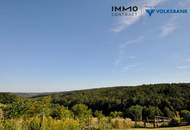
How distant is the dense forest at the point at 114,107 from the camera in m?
14.6

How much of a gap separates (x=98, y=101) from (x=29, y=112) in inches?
1202

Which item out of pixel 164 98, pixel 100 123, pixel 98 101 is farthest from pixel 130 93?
pixel 100 123

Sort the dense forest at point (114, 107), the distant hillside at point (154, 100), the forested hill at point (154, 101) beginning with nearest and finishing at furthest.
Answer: the dense forest at point (114, 107)
the forested hill at point (154, 101)
the distant hillside at point (154, 100)

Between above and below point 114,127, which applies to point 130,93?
above

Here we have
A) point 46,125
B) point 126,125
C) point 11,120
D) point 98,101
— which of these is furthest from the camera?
point 98,101

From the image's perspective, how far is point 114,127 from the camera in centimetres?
2175

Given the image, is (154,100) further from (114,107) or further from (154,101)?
(114,107)

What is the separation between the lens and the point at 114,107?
42.5 meters

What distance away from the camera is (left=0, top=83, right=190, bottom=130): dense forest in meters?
14.6

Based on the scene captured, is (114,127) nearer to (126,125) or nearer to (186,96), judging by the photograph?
(126,125)

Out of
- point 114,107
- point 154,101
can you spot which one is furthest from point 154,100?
point 114,107

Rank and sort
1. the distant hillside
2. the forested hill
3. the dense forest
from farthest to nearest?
the distant hillside < the forested hill < the dense forest

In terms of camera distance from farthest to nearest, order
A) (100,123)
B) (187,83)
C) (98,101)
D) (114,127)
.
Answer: (187,83) < (98,101) < (114,127) < (100,123)

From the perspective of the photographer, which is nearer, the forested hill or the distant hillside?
the forested hill
